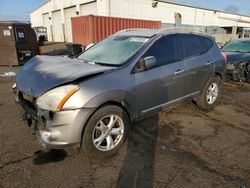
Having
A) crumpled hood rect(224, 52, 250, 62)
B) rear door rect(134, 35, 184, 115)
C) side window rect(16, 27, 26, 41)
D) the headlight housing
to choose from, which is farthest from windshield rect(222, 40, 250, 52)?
side window rect(16, 27, 26, 41)

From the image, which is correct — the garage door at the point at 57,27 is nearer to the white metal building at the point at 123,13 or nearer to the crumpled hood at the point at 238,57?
the white metal building at the point at 123,13

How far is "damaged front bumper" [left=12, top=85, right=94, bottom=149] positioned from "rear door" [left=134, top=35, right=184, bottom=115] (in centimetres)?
97

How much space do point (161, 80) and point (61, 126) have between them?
1.77 meters

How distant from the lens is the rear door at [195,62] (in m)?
4.09

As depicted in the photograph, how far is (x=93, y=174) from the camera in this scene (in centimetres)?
271

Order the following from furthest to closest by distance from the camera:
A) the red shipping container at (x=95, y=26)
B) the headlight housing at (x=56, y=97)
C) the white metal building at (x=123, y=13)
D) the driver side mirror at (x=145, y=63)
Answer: the white metal building at (x=123, y=13) < the red shipping container at (x=95, y=26) < the driver side mirror at (x=145, y=63) < the headlight housing at (x=56, y=97)

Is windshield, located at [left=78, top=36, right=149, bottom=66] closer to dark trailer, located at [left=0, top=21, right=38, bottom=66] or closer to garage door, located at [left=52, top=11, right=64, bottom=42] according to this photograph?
dark trailer, located at [left=0, top=21, right=38, bottom=66]

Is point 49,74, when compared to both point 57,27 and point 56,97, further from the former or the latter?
point 57,27

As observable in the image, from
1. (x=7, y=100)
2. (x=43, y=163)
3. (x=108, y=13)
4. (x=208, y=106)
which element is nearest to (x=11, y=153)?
(x=43, y=163)

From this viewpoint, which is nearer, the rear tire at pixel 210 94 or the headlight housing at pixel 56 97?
the headlight housing at pixel 56 97

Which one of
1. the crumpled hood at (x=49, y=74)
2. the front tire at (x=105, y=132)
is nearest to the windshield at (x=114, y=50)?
the crumpled hood at (x=49, y=74)

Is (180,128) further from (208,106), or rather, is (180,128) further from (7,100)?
(7,100)

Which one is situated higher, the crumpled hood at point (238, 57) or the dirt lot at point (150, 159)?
the crumpled hood at point (238, 57)

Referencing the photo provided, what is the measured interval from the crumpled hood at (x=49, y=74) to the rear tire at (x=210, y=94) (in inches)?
103
